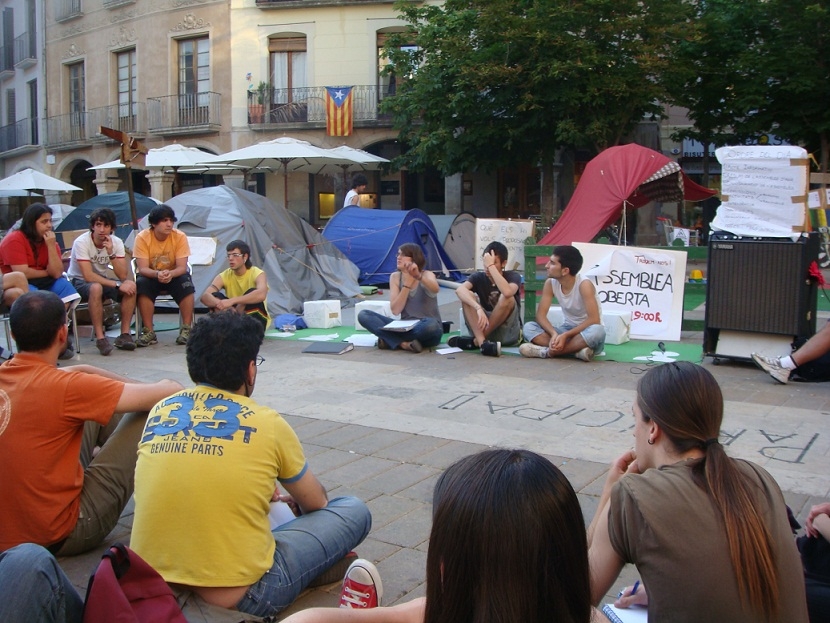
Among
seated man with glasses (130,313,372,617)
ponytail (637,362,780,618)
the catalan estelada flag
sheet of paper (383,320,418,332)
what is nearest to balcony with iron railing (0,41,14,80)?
the catalan estelada flag

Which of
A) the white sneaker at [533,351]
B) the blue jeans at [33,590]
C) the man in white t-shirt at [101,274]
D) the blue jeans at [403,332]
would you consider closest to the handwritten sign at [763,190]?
the white sneaker at [533,351]

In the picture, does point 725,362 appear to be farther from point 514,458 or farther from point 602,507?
point 514,458

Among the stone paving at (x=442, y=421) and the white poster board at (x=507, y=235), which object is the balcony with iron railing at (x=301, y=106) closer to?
the white poster board at (x=507, y=235)

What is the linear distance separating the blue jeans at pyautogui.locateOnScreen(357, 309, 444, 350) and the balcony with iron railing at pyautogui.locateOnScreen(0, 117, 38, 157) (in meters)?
26.4

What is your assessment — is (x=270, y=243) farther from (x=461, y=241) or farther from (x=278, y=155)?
(x=461, y=241)

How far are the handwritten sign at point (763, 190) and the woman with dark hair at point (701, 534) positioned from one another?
5622 millimetres

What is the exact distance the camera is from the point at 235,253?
343 inches

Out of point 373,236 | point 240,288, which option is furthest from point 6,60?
point 240,288

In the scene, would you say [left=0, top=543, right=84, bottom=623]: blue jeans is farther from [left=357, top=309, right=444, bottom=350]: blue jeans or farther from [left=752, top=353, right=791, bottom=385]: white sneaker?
[left=357, top=309, right=444, bottom=350]: blue jeans

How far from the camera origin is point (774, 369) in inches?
264

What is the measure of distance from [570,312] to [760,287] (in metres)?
1.66

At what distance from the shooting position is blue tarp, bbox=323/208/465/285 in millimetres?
14242

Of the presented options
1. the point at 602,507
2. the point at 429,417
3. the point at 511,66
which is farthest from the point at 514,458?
the point at 511,66

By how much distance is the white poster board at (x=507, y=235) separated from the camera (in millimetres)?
13008
